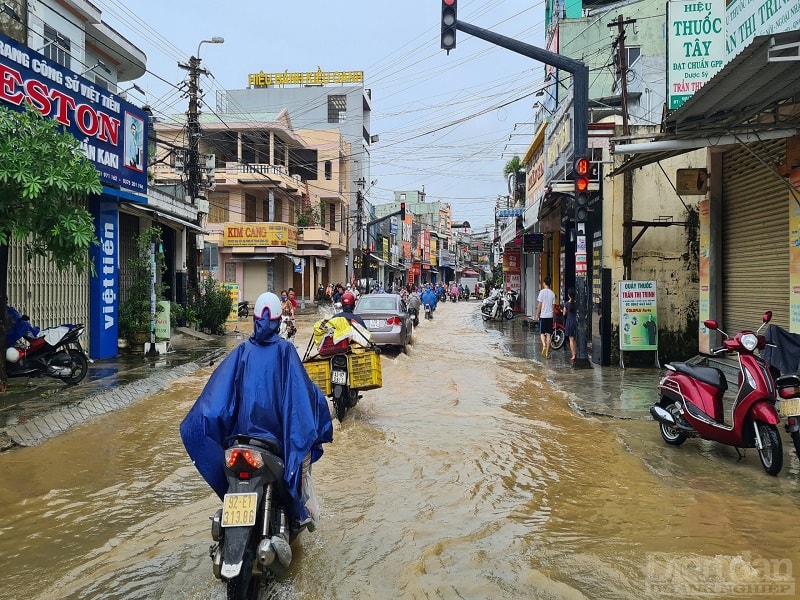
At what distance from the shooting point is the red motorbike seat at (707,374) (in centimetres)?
720

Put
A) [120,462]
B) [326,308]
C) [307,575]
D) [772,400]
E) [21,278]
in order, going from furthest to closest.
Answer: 1. [326,308]
2. [21,278]
3. [120,462]
4. [772,400]
5. [307,575]

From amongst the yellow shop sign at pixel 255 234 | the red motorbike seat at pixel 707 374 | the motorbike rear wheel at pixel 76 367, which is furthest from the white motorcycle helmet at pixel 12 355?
the yellow shop sign at pixel 255 234

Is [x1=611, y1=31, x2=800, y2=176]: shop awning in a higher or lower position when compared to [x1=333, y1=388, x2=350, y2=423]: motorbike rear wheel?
higher

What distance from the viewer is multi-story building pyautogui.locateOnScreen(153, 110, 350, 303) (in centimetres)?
4044

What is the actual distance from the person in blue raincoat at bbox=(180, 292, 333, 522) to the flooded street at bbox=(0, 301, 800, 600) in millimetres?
825

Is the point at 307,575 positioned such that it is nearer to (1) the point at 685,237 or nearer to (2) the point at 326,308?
(1) the point at 685,237

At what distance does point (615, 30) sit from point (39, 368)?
24736mm

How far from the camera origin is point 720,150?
12.6 m

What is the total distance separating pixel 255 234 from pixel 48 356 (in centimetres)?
3001

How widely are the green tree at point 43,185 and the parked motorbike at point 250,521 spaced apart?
618 cm

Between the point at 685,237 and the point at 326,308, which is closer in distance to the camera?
the point at 685,237

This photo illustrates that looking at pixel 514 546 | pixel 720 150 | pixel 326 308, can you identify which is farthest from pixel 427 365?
pixel 326 308

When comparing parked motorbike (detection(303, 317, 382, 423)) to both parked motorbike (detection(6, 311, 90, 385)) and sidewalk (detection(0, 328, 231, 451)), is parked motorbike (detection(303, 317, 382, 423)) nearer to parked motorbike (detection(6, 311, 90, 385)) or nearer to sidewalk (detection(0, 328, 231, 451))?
sidewalk (detection(0, 328, 231, 451))

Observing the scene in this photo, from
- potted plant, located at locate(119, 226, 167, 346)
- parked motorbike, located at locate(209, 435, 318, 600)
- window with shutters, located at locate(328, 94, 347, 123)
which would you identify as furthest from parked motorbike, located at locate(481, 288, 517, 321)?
window with shutters, located at locate(328, 94, 347, 123)
